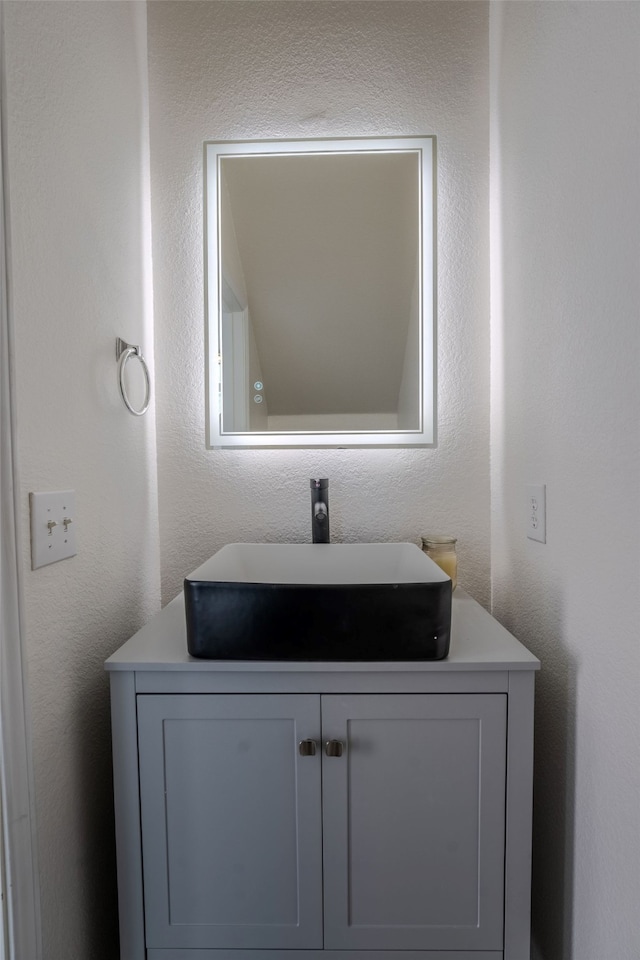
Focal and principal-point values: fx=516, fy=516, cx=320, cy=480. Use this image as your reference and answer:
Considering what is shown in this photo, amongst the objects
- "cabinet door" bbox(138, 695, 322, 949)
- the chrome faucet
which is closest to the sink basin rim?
the chrome faucet

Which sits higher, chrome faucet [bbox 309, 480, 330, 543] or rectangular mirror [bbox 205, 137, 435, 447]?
rectangular mirror [bbox 205, 137, 435, 447]

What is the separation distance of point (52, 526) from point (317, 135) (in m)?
1.17

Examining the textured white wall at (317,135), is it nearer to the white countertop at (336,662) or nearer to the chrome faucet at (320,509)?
the chrome faucet at (320,509)

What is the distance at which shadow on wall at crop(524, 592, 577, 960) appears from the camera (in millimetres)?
947

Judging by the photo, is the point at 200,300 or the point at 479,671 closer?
the point at 479,671

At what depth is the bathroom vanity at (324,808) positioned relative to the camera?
88 cm

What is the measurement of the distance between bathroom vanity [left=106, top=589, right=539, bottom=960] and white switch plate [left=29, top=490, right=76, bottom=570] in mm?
218

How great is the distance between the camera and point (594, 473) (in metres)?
0.84

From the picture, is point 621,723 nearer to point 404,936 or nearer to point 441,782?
point 441,782

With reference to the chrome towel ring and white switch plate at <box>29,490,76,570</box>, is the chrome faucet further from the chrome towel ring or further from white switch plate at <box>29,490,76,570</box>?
white switch plate at <box>29,490,76,570</box>

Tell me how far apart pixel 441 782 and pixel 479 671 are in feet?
0.67

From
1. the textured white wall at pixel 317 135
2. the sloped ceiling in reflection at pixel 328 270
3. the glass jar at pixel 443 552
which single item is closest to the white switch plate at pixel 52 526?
the textured white wall at pixel 317 135

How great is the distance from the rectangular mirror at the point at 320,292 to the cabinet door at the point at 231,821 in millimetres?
704

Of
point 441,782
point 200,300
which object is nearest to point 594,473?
point 441,782
